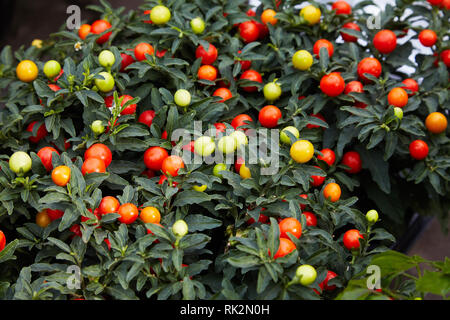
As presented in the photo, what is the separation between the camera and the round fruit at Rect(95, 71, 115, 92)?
122 centimetres

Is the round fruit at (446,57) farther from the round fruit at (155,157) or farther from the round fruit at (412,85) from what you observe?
the round fruit at (155,157)

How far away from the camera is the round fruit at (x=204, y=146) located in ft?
3.62

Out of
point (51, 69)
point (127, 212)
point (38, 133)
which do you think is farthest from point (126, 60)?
point (127, 212)

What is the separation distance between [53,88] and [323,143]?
0.73 metres

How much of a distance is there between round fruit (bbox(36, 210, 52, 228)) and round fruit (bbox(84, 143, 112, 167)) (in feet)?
0.53

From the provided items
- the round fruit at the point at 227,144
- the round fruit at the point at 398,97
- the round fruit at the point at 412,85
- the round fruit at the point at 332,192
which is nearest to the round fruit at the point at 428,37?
the round fruit at the point at 412,85

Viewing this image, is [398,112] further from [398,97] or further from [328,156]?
[328,156]

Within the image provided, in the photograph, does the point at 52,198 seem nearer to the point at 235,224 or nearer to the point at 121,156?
the point at 121,156

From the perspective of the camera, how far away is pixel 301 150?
1081mm

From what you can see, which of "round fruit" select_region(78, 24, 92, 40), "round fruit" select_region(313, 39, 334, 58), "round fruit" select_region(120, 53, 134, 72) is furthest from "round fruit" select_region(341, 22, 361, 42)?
"round fruit" select_region(78, 24, 92, 40)

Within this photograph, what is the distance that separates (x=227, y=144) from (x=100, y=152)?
11.4 inches
